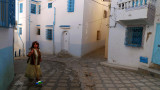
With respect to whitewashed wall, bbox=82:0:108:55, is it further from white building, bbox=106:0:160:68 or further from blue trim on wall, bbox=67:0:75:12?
white building, bbox=106:0:160:68

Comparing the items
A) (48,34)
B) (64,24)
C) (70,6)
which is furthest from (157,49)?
(48,34)

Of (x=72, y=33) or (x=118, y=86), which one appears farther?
(x=72, y=33)

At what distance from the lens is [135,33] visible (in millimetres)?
6562

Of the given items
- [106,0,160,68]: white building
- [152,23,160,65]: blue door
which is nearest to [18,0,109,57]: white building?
[106,0,160,68]: white building

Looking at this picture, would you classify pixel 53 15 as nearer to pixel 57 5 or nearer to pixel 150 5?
pixel 57 5

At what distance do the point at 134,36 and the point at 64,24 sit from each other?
23.3ft

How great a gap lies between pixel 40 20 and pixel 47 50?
3.70 m

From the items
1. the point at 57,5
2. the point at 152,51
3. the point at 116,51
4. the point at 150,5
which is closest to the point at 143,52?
the point at 152,51

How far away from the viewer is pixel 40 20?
14219mm

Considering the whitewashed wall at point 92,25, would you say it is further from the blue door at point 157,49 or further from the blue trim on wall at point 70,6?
the blue door at point 157,49

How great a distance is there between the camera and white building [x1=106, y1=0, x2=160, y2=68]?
5555 mm

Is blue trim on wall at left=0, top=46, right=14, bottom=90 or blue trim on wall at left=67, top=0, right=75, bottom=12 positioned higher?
blue trim on wall at left=67, top=0, right=75, bottom=12

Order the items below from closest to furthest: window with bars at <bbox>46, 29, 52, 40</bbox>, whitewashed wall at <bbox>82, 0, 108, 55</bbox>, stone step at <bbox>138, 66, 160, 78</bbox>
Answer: stone step at <bbox>138, 66, 160, 78</bbox> → whitewashed wall at <bbox>82, 0, 108, 55</bbox> → window with bars at <bbox>46, 29, 52, 40</bbox>

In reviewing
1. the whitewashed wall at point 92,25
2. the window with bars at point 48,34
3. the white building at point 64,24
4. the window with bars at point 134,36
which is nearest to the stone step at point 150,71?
the window with bars at point 134,36
